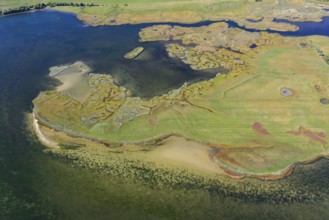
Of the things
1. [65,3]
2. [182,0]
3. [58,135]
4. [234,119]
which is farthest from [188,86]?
[65,3]

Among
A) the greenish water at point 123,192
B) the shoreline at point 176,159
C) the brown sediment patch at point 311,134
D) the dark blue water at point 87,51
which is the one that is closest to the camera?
the greenish water at point 123,192

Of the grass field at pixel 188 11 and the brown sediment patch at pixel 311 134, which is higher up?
the grass field at pixel 188 11

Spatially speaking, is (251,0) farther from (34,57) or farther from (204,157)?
(204,157)

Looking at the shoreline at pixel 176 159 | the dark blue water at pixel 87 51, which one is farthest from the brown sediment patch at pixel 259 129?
the dark blue water at pixel 87 51

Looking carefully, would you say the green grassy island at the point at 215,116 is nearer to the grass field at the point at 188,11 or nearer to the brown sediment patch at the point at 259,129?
the brown sediment patch at the point at 259,129

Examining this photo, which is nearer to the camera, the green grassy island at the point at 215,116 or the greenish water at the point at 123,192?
the greenish water at the point at 123,192

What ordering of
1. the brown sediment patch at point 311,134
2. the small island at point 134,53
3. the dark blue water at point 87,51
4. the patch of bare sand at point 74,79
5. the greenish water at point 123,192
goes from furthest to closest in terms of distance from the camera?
1. the small island at point 134,53
2. the dark blue water at point 87,51
3. the patch of bare sand at point 74,79
4. the brown sediment patch at point 311,134
5. the greenish water at point 123,192

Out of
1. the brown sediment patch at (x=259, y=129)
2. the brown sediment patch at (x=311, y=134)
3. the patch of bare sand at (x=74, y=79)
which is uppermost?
the patch of bare sand at (x=74, y=79)
